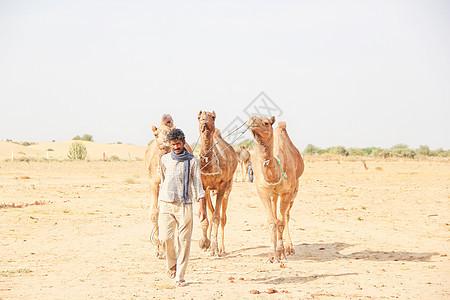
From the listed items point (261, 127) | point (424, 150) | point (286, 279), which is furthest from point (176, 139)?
point (424, 150)

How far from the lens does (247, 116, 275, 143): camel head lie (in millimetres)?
9312

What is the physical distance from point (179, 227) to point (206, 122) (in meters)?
3.14

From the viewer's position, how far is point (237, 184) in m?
29.2

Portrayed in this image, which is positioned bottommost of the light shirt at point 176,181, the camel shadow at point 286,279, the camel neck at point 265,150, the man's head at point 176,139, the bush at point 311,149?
the camel shadow at point 286,279

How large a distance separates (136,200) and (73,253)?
37.7 feet

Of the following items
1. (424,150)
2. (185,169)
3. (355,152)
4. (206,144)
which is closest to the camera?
(185,169)

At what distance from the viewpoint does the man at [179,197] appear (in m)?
7.56

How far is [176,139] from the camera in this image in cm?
754

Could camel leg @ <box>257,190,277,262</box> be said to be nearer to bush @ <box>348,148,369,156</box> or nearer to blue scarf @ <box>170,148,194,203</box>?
blue scarf @ <box>170,148,194,203</box>

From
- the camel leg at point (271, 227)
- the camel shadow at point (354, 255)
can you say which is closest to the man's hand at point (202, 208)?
the camel leg at point (271, 227)

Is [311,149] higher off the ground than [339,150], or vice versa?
[311,149]

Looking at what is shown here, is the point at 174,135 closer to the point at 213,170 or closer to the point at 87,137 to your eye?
the point at 213,170

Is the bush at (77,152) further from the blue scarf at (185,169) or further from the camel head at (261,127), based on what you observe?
the blue scarf at (185,169)

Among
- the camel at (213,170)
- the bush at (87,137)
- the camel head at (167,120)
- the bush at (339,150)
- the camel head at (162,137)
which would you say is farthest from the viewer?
the bush at (87,137)
